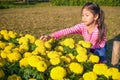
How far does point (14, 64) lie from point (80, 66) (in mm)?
517

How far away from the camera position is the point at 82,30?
454 cm

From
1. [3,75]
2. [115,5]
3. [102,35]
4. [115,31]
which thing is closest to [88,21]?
[102,35]

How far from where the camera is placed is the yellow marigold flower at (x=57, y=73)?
7.62 ft

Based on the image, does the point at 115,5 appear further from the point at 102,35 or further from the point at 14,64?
the point at 14,64

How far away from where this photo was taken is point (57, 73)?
234 centimetres

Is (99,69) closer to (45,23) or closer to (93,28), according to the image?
(93,28)

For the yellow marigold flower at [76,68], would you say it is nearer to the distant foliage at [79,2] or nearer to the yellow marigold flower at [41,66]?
the yellow marigold flower at [41,66]

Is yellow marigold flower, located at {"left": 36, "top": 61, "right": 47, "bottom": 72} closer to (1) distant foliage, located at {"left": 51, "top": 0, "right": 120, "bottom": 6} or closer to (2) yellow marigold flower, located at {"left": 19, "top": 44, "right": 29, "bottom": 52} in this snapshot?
(2) yellow marigold flower, located at {"left": 19, "top": 44, "right": 29, "bottom": 52}

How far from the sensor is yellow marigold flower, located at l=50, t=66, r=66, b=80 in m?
2.32

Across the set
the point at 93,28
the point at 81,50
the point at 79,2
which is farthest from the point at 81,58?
the point at 79,2

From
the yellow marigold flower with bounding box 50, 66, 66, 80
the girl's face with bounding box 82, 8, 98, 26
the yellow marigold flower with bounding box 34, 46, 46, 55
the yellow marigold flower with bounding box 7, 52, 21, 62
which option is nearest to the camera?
the yellow marigold flower with bounding box 50, 66, 66, 80

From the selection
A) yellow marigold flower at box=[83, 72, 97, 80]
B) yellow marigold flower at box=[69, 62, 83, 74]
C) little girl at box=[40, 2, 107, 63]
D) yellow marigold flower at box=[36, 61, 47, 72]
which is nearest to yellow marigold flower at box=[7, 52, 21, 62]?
yellow marigold flower at box=[36, 61, 47, 72]

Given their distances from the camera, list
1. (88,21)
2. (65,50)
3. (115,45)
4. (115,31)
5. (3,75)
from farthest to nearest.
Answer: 1. (115,31)
2. (115,45)
3. (88,21)
4. (65,50)
5. (3,75)

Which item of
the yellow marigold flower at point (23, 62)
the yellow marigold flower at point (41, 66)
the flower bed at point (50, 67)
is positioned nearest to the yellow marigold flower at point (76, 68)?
the flower bed at point (50, 67)
